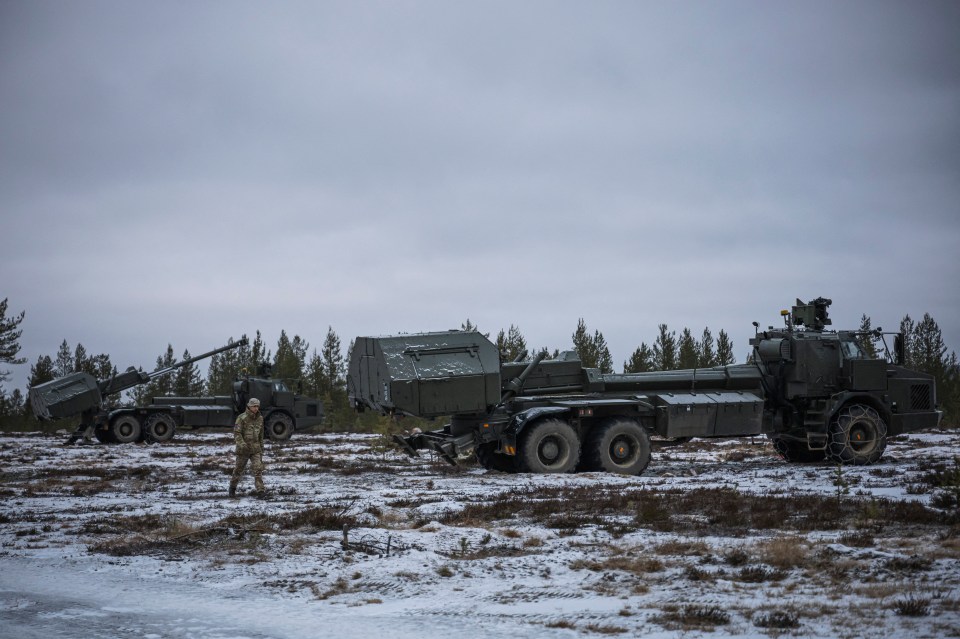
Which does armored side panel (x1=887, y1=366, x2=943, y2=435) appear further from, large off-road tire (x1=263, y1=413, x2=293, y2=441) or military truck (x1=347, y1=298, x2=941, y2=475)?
large off-road tire (x1=263, y1=413, x2=293, y2=441)

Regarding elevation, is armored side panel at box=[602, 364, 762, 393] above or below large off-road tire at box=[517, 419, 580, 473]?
above

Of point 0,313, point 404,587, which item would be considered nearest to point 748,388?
point 404,587

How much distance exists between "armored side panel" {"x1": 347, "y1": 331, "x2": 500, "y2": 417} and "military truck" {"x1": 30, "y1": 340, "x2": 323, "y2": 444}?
55.2ft

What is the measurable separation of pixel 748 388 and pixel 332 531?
1149 cm

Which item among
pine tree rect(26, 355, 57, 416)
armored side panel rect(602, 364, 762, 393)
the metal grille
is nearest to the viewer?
armored side panel rect(602, 364, 762, 393)

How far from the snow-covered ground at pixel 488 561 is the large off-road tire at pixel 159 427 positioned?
1715 cm

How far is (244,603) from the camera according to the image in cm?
715

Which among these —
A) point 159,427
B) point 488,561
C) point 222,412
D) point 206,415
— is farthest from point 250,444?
point 222,412

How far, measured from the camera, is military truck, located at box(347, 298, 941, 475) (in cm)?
1667

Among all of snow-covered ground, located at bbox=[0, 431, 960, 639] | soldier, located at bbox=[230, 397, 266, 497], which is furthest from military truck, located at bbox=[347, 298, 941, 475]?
soldier, located at bbox=[230, 397, 266, 497]

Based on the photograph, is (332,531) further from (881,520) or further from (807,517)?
(881,520)

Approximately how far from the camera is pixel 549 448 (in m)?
16.7

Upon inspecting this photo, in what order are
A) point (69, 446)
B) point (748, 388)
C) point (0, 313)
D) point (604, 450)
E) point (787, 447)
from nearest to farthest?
point (604, 450), point (748, 388), point (787, 447), point (69, 446), point (0, 313)

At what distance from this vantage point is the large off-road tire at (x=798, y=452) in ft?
67.3
